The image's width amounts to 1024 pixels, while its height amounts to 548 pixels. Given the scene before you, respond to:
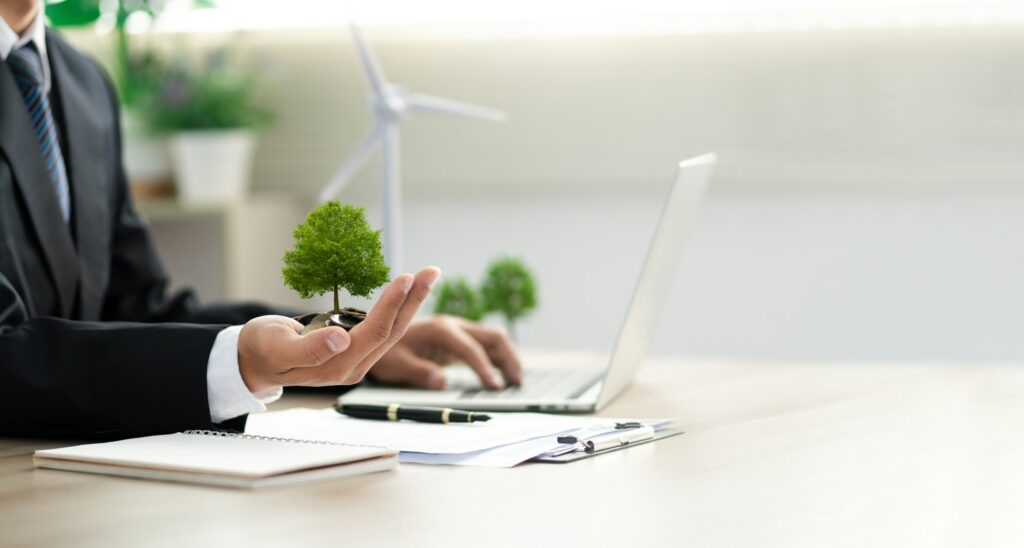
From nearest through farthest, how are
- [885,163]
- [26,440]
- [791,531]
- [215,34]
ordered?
1. [791,531]
2. [26,440]
3. [885,163]
4. [215,34]

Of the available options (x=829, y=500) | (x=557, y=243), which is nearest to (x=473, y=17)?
(x=557, y=243)

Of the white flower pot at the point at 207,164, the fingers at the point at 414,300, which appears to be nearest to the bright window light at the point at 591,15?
the white flower pot at the point at 207,164

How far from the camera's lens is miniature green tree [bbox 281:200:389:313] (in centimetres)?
95

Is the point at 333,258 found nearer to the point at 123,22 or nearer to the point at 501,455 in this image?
the point at 501,455

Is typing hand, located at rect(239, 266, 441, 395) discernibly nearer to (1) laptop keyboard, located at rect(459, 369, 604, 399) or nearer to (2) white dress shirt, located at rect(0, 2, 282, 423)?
(2) white dress shirt, located at rect(0, 2, 282, 423)

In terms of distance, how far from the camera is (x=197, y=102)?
10.2 feet

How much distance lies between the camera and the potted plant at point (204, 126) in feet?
10.2

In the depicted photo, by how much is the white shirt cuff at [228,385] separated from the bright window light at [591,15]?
1736mm

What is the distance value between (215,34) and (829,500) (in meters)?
2.76

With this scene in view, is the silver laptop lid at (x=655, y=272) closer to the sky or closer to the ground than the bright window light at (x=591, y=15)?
closer to the ground

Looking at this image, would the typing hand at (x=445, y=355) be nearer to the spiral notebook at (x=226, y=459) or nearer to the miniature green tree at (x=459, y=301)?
the miniature green tree at (x=459, y=301)

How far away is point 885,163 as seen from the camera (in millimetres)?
2783

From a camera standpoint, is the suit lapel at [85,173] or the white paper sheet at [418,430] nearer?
the white paper sheet at [418,430]

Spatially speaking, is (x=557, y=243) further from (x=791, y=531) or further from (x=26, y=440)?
(x=791, y=531)
